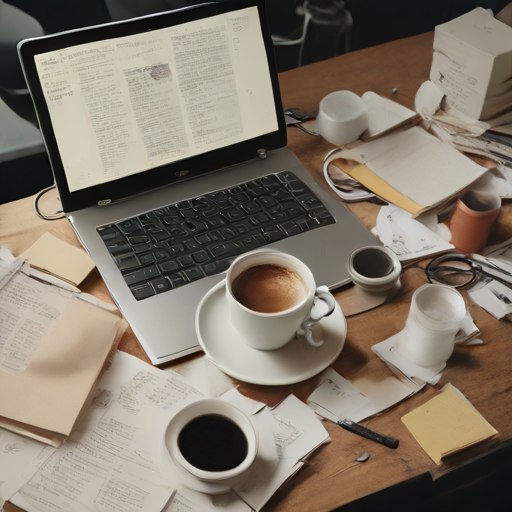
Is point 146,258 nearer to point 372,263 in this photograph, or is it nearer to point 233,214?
point 233,214

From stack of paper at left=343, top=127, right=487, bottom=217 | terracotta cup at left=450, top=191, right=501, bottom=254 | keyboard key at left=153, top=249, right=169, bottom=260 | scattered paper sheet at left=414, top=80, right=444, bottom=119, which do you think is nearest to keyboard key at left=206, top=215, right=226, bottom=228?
keyboard key at left=153, top=249, right=169, bottom=260

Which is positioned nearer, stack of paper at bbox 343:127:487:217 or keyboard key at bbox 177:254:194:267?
keyboard key at bbox 177:254:194:267

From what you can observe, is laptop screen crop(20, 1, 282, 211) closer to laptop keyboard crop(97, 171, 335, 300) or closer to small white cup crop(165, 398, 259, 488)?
laptop keyboard crop(97, 171, 335, 300)

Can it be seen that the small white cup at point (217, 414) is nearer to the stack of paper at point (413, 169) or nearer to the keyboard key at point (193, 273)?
the keyboard key at point (193, 273)

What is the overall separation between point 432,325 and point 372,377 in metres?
0.11

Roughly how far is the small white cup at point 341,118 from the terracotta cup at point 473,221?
0.29m

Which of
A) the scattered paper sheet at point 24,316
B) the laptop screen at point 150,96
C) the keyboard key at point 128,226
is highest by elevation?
the laptop screen at point 150,96

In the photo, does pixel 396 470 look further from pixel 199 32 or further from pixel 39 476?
pixel 199 32

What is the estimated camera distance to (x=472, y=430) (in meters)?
0.70

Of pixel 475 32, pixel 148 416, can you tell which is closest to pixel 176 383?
pixel 148 416

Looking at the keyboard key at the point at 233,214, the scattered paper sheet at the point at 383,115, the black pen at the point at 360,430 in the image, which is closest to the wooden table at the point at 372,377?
the black pen at the point at 360,430

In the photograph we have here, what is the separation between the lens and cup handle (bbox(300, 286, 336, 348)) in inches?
30.0

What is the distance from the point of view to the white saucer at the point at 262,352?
2.46 ft

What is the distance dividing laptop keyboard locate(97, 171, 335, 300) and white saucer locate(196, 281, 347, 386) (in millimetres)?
91
